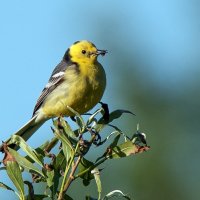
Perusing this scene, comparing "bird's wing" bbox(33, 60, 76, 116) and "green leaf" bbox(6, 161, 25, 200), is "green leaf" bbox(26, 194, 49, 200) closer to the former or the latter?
"green leaf" bbox(6, 161, 25, 200)

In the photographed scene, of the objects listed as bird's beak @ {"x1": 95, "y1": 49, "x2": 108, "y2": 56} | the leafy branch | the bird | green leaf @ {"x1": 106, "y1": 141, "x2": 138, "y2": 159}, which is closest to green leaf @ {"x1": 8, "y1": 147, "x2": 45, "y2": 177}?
the leafy branch

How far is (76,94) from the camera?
22.3 ft

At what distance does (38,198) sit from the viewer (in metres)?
3.57

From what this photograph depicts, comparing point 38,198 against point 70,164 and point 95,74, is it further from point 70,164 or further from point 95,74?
point 95,74

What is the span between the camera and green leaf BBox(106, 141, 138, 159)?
3.75 meters

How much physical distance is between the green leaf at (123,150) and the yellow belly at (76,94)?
2646 mm

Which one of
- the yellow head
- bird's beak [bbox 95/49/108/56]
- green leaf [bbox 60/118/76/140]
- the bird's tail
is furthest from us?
the yellow head

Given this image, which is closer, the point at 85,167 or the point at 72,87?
the point at 85,167

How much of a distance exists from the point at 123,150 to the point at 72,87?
3223 millimetres

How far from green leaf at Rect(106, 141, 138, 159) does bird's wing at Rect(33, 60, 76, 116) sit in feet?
11.7

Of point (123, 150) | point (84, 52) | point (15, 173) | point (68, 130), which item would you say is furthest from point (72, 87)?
point (15, 173)

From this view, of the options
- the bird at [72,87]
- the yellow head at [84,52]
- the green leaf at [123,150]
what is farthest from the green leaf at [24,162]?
the yellow head at [84,52]

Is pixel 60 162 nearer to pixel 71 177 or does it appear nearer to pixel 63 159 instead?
pixel 63 159

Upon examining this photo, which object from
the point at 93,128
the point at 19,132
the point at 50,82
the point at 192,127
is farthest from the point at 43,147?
the point at 192,127
